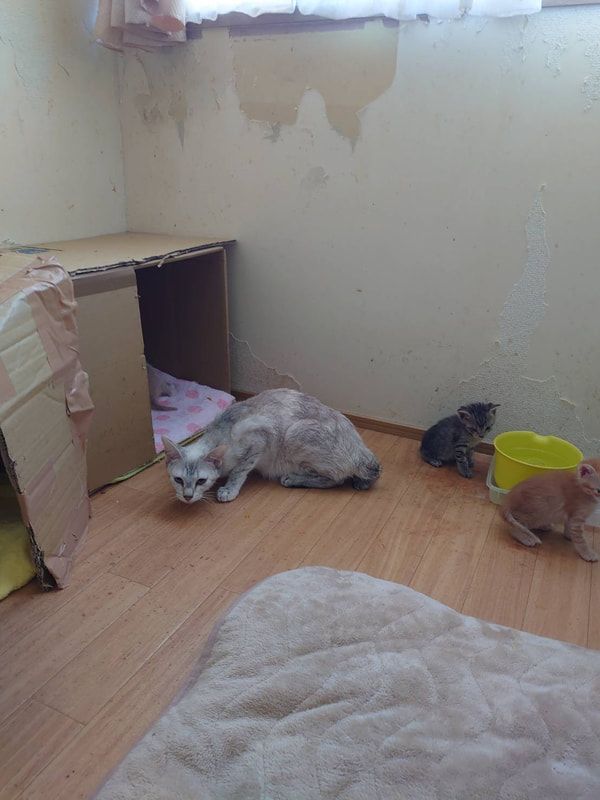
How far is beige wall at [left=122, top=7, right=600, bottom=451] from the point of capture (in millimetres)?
2033

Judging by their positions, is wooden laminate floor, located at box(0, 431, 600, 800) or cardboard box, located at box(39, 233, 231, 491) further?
cardboard box, located at box(39, 233, 231, 491)

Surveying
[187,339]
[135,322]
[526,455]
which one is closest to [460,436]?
[526,455]

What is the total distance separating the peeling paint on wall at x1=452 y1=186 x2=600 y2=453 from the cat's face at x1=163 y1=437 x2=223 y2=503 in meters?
1.12

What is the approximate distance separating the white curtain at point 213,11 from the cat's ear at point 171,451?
165cm

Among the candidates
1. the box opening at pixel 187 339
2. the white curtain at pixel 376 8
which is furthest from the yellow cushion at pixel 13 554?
the white curtain at pixel 376 8

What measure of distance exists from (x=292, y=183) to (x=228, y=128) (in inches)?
15.3

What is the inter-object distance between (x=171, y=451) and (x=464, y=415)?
1.12 metres

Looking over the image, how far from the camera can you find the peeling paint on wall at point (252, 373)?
2805 mm

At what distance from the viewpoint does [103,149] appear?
8.89 feet

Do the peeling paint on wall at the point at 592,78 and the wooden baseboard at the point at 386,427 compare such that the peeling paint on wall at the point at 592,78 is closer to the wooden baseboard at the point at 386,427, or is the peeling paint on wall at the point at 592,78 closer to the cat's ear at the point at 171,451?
the wooden baseboard at the point at 386,427

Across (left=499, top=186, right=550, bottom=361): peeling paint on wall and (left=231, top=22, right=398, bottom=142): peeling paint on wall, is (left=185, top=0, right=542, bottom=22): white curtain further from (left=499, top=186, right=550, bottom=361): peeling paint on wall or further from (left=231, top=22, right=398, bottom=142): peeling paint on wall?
(left=499, top=186, right=550, bottom=361): peeling paint on wall

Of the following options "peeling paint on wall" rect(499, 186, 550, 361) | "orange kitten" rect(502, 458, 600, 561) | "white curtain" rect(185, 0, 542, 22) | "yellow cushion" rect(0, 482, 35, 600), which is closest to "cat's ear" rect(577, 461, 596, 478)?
"orange kitten" rect(502, 458, 600, 561)

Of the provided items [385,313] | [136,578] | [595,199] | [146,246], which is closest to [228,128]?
[146,246]

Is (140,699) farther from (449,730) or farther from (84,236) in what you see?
(84,236)
